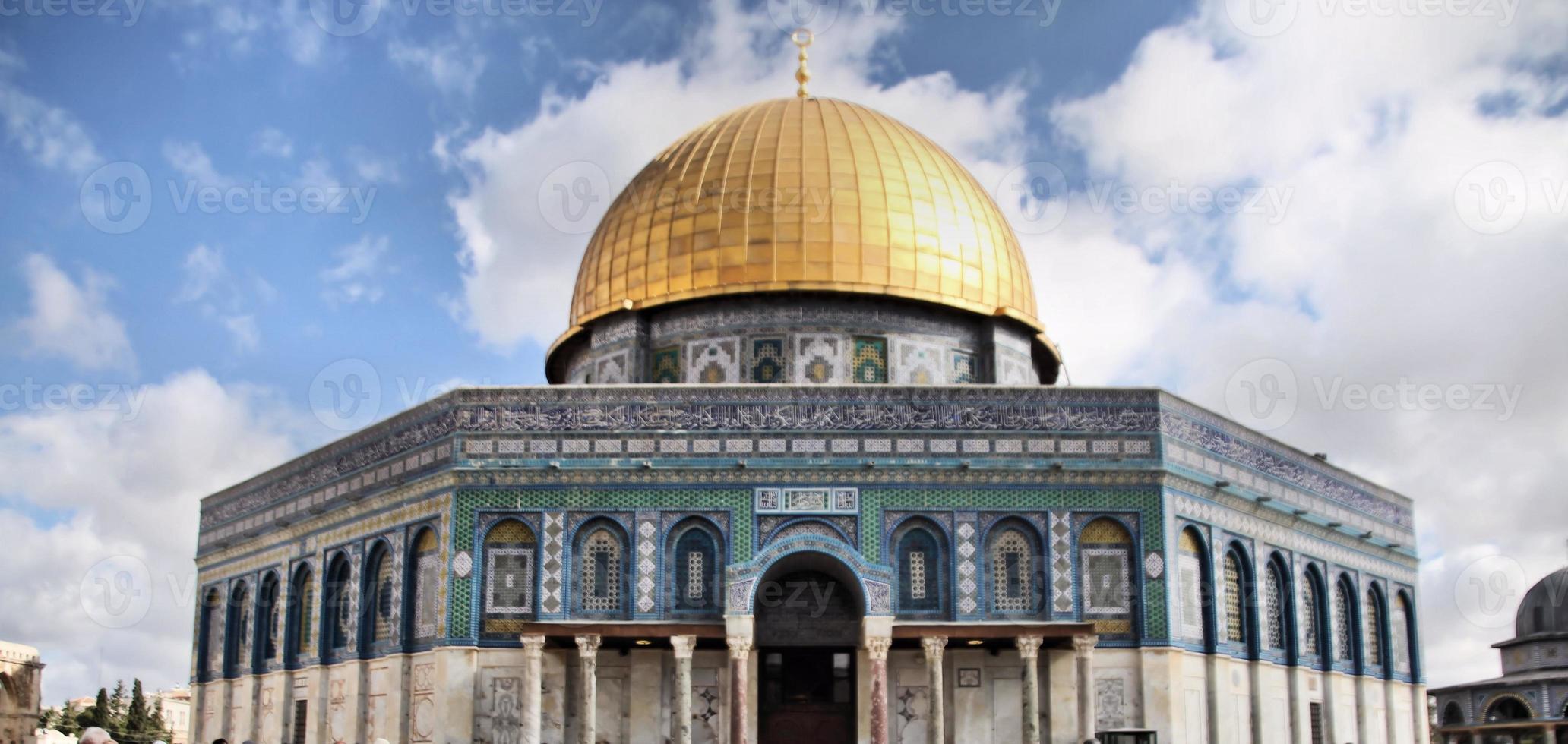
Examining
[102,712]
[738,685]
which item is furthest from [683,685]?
[102,712]

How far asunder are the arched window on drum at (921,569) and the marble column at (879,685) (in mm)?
992

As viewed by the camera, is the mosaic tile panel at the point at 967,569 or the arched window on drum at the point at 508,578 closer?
the mosaic tile panel at the point at 967,569

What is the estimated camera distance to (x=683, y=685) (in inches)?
826

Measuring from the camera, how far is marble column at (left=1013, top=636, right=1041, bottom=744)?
825 inches

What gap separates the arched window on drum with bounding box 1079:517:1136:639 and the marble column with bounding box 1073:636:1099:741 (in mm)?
534

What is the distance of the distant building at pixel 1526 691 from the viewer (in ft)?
156

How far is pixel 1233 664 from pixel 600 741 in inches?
358

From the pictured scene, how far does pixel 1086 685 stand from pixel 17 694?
44.9 m

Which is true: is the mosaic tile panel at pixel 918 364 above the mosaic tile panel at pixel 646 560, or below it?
above

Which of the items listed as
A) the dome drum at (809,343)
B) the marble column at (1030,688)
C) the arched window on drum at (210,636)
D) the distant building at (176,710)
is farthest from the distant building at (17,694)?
the marble column at (1030,688)

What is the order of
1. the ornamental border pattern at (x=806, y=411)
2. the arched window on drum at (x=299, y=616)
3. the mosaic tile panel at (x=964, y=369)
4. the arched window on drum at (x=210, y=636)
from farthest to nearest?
1. the arched window on drum at (x=210, y=636)
2. the mosaic tile panel at (x=964, y=369)
3. the arched window on drum at (x=299, y=616)
4. the ornamental border pattern at (x=806, y=411)

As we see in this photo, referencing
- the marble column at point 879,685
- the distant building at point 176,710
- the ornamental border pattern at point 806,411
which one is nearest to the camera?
the marble column at point 879,685

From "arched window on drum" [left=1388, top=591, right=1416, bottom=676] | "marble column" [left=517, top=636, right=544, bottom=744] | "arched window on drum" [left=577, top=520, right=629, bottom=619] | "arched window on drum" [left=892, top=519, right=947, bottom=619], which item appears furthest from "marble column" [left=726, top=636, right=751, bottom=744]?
"arched window on drum" [left=1388, top=591, right=1416, bottom=676]

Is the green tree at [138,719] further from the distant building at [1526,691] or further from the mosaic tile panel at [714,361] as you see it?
the distant building at [1526,691]
